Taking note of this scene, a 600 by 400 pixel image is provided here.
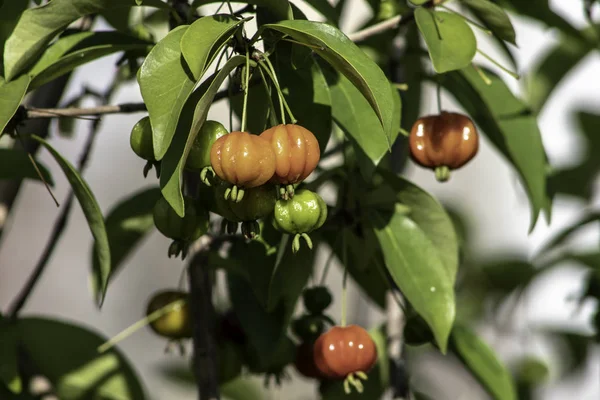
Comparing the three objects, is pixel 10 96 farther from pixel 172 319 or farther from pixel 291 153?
pixel 172 319

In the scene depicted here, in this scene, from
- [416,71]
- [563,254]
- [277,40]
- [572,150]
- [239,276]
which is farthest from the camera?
[572,150]

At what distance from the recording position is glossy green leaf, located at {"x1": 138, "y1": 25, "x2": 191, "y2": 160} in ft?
2.40

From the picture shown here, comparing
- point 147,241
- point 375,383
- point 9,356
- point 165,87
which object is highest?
point 165,87

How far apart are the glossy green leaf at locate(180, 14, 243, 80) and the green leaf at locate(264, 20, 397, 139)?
0.16 ft

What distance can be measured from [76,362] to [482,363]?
695 mm

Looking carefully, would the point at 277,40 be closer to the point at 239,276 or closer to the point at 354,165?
the point at 354,165

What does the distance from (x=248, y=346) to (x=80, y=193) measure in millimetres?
444

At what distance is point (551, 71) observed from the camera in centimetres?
174

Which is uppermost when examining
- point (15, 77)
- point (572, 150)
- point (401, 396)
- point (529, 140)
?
point (15, 77)

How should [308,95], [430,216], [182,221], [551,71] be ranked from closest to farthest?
[182,221]
[308,95]
[430,216]
[551,71]

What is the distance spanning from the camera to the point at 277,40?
83cm

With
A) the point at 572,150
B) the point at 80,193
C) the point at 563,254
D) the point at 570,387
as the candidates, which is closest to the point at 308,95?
the point at 80,193

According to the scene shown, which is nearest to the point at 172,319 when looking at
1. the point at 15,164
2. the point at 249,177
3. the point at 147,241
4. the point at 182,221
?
the point at 15,164

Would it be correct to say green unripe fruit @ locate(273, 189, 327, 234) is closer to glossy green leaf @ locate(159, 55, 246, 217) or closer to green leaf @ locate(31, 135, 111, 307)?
glossy green leaf @ locate(159, 55, 246, 217)
